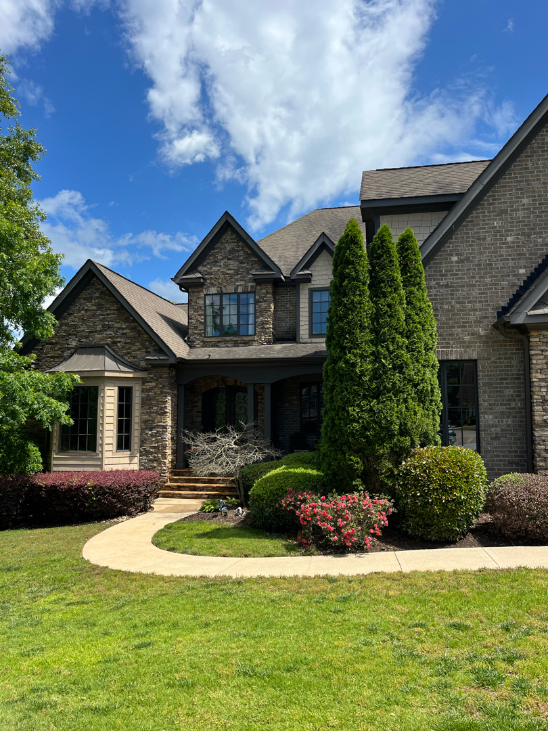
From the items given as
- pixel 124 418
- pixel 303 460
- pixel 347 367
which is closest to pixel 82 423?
pixel 124 418

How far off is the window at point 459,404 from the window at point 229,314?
6.76 metres

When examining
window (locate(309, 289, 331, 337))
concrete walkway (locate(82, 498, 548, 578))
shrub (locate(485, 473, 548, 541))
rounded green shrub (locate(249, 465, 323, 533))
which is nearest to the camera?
concrete walkway (locate(82, 498, 548, 578))

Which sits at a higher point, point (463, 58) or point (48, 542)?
point (463, 58)

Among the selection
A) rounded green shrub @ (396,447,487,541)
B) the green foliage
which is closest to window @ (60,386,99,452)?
the green foliage

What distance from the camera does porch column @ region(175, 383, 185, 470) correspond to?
1488 cm

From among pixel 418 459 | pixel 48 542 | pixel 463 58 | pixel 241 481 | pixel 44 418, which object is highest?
pixel 463 58

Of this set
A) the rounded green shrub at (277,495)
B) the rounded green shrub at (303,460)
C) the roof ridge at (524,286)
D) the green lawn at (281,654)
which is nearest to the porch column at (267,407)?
the rounded green shrub at (303,460)

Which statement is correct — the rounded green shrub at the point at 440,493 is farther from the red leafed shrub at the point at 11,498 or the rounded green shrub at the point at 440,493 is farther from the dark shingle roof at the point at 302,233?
the dark shingle roof at the point at 302,233

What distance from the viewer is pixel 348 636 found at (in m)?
4.53

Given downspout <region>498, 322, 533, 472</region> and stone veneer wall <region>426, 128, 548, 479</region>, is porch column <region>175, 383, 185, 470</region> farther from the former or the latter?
downspout <region>498, 322, 533, 472</region>

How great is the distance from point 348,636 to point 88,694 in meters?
2.25

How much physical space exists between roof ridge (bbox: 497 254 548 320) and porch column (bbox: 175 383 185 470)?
909 centimetres

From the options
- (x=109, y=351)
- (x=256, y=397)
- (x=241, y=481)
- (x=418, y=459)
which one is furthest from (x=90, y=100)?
(x=418, y=459)

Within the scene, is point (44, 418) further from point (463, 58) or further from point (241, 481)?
point (463, 58)
